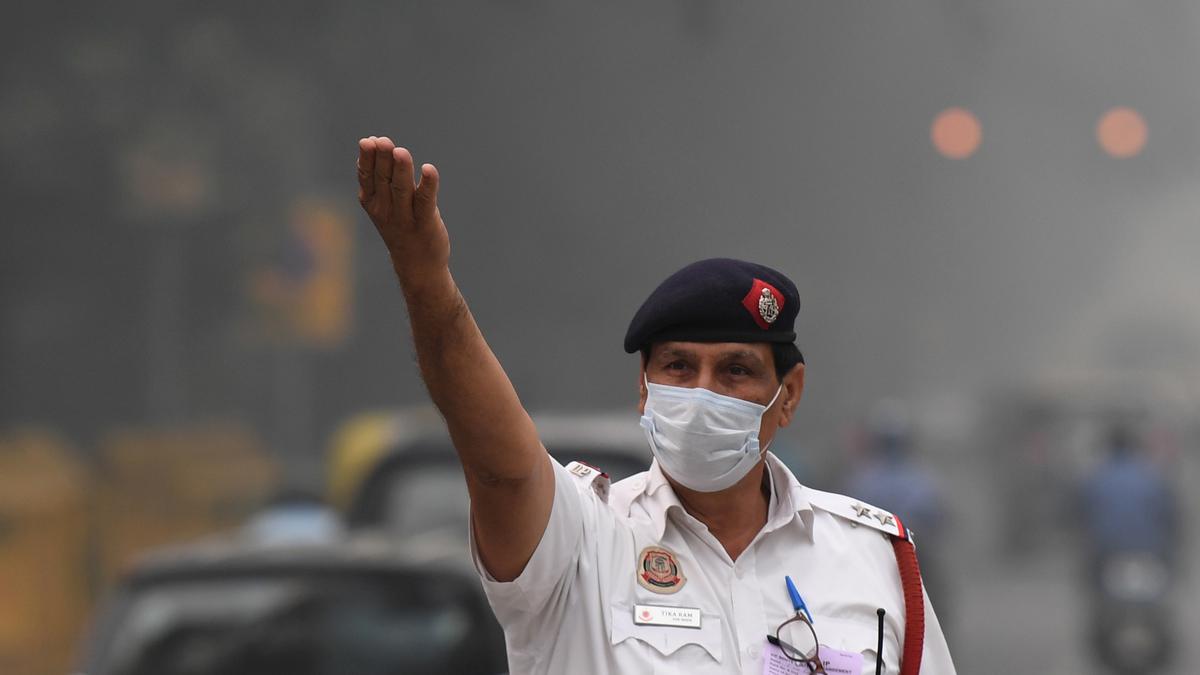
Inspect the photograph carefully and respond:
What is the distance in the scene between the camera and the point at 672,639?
2.64 meters

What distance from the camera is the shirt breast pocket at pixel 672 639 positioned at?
8.63ft

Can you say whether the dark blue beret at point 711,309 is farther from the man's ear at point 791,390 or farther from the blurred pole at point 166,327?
the blurred pole at point 166,327

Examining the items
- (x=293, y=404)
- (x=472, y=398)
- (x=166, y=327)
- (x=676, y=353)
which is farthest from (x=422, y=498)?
(x=293, y=404)

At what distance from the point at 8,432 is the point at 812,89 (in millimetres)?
18312

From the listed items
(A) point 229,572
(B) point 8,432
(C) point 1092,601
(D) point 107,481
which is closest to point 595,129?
(B) point 8,432

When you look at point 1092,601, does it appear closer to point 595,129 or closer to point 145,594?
point 145,594

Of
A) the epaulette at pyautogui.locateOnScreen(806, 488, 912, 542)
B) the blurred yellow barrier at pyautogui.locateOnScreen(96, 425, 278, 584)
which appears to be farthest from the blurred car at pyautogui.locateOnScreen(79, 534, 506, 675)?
the blurred yellow barrier at pyautogui.locateOnScreen(96, 425, 278, 584)

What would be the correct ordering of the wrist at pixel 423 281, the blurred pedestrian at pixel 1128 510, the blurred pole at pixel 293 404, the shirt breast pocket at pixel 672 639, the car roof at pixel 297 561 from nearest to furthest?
the wrist at pixel 423 281 < the shirt breast pocket at pixel 672 639 < the car roof at pixel 297 561 < the blurred pedestrian at pixel 1128 510 < the blurred pole at pixel 293 404

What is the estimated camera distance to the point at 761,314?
2803 mm

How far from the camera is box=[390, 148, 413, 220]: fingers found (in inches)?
95.7

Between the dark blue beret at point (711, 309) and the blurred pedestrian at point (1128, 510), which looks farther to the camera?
the blurred pedestrian at point (1128, 510)

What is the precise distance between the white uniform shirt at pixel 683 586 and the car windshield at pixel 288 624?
9.39 ft

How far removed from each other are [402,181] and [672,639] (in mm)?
698

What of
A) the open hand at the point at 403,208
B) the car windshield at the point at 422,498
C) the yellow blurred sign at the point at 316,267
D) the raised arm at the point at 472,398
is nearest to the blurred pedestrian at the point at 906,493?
the car windshield at the point at 422,498
